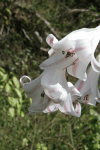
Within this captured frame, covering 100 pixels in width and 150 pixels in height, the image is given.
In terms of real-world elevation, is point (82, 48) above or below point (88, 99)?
above

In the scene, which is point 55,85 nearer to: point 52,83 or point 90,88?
point 52,83

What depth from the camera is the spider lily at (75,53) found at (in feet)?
1.62

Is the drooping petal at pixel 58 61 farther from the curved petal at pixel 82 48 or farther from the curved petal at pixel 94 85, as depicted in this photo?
the curved petal at pixel 94 85

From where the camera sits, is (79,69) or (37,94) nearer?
(79,69)

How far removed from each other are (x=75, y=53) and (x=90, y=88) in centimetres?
22

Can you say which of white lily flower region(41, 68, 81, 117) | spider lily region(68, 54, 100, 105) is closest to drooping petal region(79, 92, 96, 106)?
spider lily region(68, 54, 100, 105)

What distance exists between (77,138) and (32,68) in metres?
1.20

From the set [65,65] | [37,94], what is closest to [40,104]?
[37,94]

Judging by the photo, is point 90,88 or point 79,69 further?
point 90,88

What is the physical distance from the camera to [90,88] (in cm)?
67

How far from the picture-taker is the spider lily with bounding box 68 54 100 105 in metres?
0.64

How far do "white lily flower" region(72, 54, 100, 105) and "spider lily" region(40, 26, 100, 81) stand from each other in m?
0.12

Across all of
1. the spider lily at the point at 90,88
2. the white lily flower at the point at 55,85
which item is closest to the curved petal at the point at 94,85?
the spider lily at the point at 90,88

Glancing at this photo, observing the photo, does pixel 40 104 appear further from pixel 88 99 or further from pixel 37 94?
pixel 88 99
